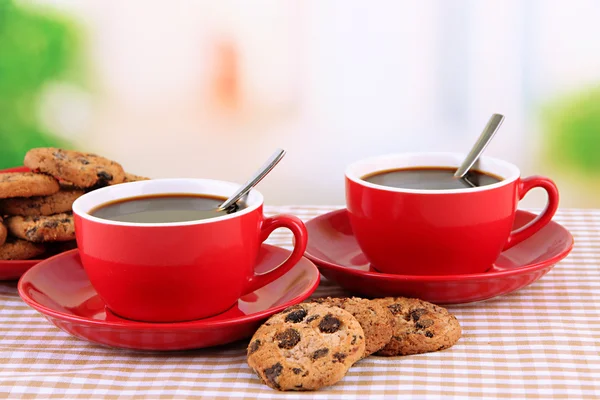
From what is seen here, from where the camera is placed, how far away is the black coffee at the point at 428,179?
110cm

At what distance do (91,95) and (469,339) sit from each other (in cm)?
107

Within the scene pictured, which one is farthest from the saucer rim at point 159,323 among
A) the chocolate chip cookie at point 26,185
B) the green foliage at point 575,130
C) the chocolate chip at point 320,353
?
the green foliage at point 575,130

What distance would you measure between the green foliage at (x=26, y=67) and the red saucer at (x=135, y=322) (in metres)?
0.73

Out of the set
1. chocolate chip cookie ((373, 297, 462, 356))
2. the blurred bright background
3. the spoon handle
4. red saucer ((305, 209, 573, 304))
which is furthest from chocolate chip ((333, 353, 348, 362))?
the blurred bright background

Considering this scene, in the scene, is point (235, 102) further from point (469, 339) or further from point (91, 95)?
point (469, 339)

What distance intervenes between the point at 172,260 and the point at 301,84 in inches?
33.5

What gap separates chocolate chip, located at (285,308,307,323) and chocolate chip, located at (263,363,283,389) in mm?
72

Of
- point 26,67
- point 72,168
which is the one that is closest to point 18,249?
point 72,168

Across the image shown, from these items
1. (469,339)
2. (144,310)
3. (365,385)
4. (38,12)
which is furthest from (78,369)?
(38,12)

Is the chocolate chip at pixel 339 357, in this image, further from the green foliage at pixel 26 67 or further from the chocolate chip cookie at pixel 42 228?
the green foliage at pixel 26 67

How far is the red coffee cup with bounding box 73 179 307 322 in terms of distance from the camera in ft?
2.99

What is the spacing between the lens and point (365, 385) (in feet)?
2.86

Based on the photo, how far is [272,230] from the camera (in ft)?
3.29

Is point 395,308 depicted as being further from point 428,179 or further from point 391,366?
point 428,179
